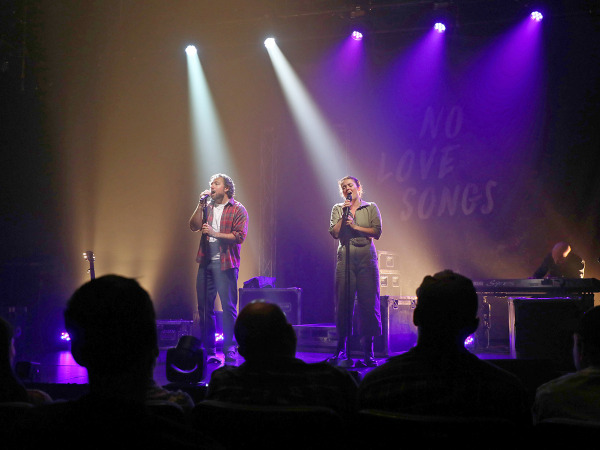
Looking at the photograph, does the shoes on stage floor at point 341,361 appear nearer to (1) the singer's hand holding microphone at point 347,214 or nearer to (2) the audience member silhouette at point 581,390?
(1) the singer's hand holding microphone at point 347,214

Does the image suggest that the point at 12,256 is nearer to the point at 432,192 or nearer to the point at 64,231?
the point at 64,231

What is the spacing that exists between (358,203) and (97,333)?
16.7 feet

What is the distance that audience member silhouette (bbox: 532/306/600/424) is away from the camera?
6.59ft

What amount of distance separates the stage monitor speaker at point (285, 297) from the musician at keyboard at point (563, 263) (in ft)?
10.9

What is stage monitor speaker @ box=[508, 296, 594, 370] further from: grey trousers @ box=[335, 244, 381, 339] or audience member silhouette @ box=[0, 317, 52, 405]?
audience member silhouette @ box=[0, 317, 52, 405]

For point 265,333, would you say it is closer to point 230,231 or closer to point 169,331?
point 230,231

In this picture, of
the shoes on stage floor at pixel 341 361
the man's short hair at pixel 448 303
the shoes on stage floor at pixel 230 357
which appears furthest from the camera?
the shoes on stage floor at pixel 230 357

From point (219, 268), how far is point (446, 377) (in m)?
4.41

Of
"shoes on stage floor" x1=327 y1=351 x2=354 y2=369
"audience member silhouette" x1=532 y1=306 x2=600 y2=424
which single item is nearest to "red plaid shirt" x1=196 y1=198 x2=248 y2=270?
"shoes on stage floor" x1=327 y1=351 x2=354 y2=369

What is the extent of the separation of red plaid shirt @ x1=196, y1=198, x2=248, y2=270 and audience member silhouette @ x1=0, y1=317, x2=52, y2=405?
406cm

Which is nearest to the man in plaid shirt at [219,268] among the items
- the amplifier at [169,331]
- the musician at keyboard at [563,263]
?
the amplifier at [169,331]

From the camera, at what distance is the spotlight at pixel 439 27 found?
29.0 ft

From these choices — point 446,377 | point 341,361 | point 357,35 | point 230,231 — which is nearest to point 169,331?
point 230,231

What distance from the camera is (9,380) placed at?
197 centimetres
